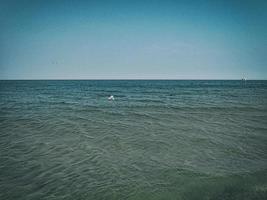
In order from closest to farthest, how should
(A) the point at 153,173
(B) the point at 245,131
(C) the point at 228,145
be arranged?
(A) the point at 153,173
(C) the point at 228,145
(B) the point at 245,131

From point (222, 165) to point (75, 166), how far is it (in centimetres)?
528

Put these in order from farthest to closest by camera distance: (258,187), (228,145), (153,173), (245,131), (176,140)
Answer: (245,131)
(176,140)
(228,145)
(153,173)
(258,187)

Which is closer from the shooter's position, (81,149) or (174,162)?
(174,162)

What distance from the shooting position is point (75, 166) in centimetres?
797

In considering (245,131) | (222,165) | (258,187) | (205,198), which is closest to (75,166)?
(205,198)

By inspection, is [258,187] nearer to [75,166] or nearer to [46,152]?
[75,166]

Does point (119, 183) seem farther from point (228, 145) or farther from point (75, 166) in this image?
point (228, 145)

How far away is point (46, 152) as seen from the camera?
9.48 metres

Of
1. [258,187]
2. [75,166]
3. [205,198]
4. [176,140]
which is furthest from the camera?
[176,140]

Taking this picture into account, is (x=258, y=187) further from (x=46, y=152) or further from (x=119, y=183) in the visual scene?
(x=46, y=152)

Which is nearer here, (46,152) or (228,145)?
(46,152)

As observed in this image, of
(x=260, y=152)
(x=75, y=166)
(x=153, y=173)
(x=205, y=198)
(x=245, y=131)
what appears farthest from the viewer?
(x=245, y=131)

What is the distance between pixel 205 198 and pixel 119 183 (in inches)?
95.7

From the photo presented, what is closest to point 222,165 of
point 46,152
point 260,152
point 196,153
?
point 196,153
